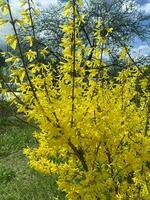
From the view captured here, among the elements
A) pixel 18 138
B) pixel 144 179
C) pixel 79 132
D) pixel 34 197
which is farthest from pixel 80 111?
pixel 18 138

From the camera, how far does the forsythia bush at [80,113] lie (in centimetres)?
325

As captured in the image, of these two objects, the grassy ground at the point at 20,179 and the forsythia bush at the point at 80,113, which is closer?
the forsythia bush at the point at 80,113

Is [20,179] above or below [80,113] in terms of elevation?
below

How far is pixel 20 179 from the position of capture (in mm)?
9078

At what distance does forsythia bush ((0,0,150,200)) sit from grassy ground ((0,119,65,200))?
1963 millimetres

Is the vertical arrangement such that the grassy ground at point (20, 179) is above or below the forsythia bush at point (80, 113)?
below

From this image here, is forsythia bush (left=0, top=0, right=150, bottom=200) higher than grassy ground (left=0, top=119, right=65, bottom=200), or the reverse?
forsythia bush (left=0, top=0, right=150, bottom=200)

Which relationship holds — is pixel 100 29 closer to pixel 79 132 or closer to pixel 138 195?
pixel 79 132

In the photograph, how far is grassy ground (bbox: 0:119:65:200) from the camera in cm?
745

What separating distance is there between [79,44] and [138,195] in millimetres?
1456

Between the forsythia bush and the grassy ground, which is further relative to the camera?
the grassy ground

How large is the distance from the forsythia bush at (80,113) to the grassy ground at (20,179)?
6.44 feet

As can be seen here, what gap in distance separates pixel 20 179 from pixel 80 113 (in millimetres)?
5912

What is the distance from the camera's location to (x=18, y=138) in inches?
583
